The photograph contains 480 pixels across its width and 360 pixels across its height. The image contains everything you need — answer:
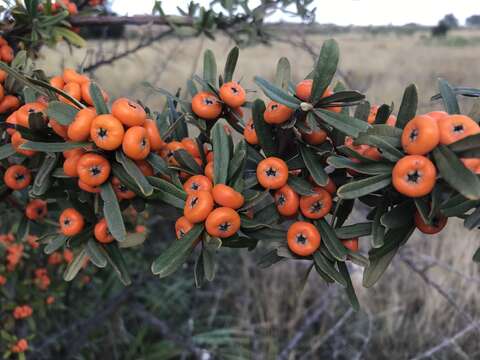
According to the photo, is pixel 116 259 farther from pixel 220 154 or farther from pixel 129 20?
pixel 129 20

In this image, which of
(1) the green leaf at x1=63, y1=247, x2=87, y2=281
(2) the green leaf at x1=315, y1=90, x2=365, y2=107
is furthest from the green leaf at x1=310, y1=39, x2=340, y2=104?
(1) the green leaf at x1=63, y1=247, x2=87, y2=281

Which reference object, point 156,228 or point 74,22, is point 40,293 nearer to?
point 74,22

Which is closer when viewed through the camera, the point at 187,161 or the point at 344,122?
the point at 344,122

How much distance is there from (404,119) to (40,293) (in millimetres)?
2064

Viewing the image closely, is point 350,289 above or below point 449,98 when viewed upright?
below

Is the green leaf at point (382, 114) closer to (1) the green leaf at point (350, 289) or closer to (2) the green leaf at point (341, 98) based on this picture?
(2) the green leaf at point (341, 98)

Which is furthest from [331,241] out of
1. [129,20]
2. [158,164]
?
[129,20]

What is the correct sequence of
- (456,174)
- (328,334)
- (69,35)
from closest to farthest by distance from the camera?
(456,174), (69,35), (328,334)

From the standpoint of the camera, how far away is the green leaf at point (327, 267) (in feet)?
2.55

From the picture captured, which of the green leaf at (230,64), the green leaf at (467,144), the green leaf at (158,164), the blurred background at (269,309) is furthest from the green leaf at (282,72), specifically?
the blurred background at (269,309)

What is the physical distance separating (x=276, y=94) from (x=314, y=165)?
0.15m

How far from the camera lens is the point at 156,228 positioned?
12.9 feet

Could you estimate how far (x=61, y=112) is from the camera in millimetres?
767

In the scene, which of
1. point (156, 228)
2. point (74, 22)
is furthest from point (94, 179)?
point (156, 228)
